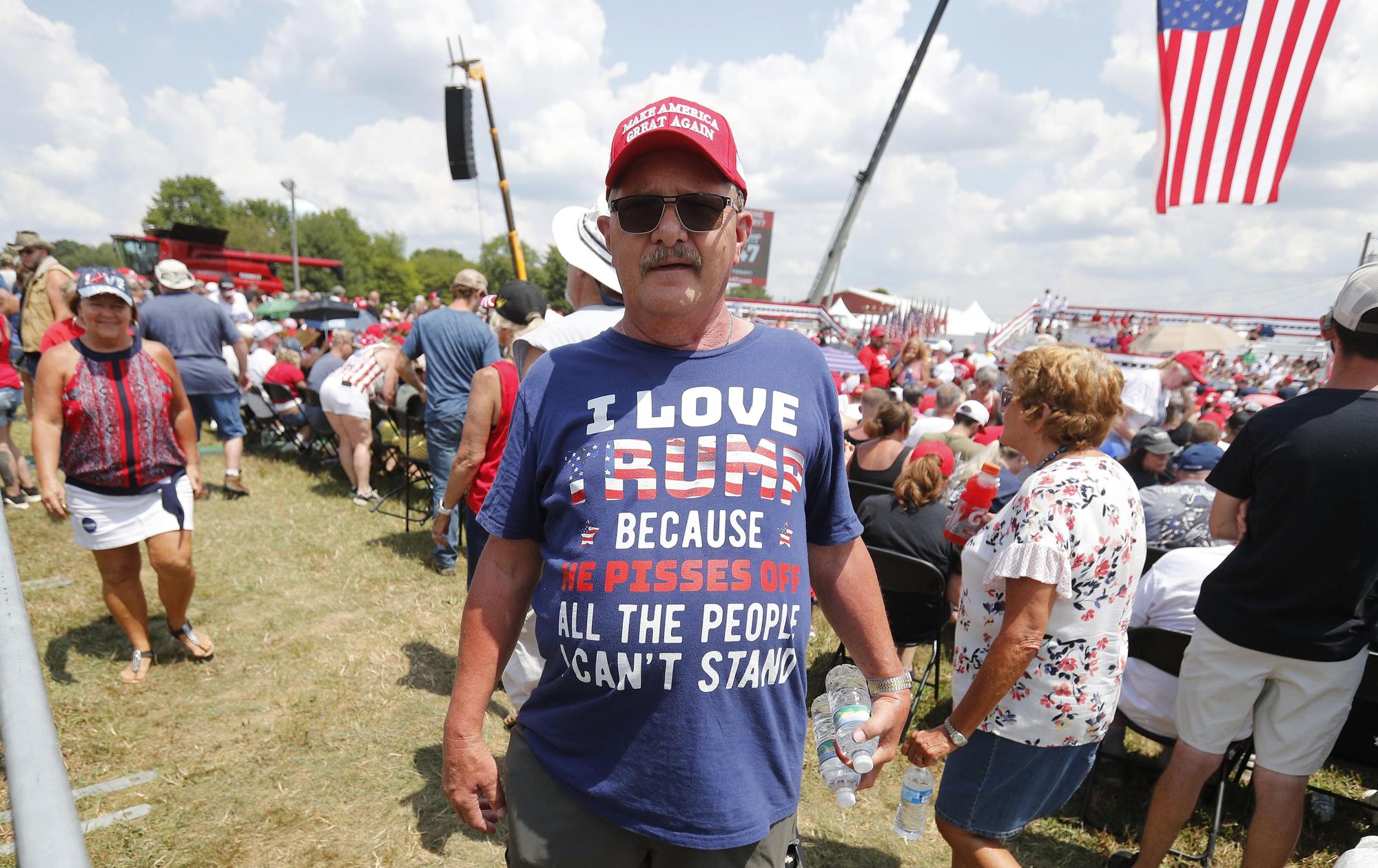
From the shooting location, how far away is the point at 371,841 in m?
2.85

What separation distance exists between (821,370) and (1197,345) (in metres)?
12.8

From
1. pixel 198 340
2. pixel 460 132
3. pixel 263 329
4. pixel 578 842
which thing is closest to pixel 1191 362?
pixel 578 842

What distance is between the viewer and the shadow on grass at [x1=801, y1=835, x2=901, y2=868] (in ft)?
9.56

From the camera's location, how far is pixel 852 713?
4.95ft

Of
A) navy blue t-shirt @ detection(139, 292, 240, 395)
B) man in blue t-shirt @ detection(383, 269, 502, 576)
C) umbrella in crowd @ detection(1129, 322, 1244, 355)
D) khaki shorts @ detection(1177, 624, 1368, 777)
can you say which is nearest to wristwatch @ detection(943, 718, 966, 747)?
khaki shorts @ detection(1177, 624, 1368, 777)

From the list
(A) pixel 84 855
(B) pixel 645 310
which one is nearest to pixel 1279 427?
(B) pixel 645 310

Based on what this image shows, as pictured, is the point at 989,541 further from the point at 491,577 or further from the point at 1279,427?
the point at 491,577

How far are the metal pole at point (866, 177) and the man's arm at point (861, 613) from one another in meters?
10.9

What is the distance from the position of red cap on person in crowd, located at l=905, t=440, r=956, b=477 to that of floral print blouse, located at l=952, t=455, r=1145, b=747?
74.8 inches

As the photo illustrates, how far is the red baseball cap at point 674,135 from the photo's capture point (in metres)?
1.33

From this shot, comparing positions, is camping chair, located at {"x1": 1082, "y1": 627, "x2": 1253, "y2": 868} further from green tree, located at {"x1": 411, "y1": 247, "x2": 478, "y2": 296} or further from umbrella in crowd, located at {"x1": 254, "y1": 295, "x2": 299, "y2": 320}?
green tree, located at {"x1": 411, "y1": 247, "x2": 478, "y2": 296}

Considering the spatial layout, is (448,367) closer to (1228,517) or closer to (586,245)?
(586,245)

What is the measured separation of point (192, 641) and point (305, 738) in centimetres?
118

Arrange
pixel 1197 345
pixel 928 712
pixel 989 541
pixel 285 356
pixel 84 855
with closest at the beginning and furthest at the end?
pixel 84 855 → pixel 989 541 → pixel 928 712 → pixel 285 356 → pixel 1197 345
